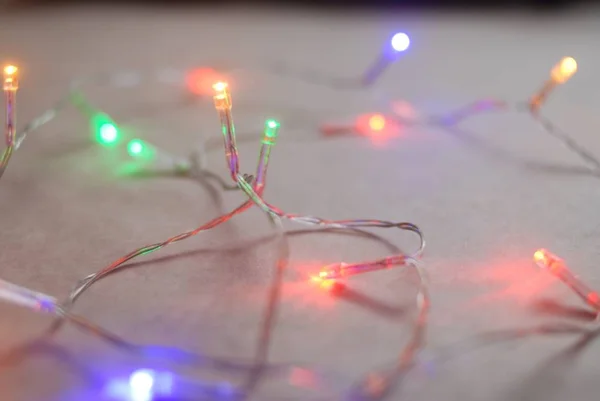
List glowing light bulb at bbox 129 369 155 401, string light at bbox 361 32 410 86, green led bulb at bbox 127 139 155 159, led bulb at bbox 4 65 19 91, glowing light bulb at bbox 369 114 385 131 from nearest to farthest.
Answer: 1. glowing light bulb at bbox 129 369 155 401
2. led bulb at bbox 4 65 19 91
3. green led bulb at bbox 127 139 155 159
4. glowing light bulb at bbox 369 114 385 131
5. string light at bbox 361 32 410 86

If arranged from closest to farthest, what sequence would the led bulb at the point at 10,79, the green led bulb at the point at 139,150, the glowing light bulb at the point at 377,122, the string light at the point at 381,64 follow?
the led bulb at the point at 10,79, the green led bulb at the point at 139,150, the glowing light bulb at the point at 377,122, the string light at the point at 381,64

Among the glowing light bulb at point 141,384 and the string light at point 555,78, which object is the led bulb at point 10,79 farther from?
the string light at point 555,78

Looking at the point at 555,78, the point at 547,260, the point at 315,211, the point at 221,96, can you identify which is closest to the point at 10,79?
the point at 221,96

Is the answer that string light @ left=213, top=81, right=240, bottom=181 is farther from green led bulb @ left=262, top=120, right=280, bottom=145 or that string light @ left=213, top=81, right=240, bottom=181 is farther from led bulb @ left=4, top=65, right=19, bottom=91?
led bulb @ left=4, top=65, right=19, bottom=91

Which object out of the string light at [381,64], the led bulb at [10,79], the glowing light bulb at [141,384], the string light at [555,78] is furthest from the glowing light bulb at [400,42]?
the glowing light bulb at [141,384]

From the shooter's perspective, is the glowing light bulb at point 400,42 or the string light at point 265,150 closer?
the string light at point 265,150

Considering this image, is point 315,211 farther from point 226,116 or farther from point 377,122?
point 377,122

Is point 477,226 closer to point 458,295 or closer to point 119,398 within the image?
point 458,295

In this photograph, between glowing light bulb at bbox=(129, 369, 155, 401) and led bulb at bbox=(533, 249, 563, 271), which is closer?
glowing light bulb at bbox=(129, 369, 155, 401)

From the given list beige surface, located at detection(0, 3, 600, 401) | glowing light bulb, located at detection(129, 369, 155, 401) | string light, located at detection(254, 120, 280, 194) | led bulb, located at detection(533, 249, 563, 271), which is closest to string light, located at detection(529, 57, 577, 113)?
beige surface, located at detection(0, 3, 600, 401)
